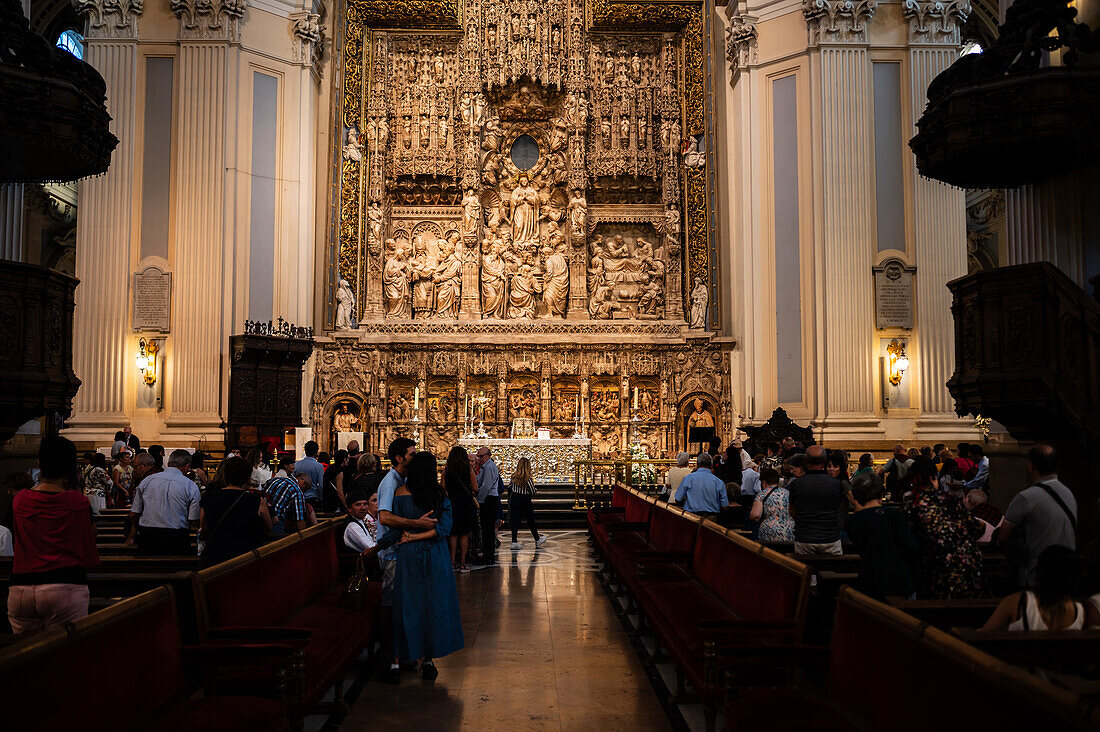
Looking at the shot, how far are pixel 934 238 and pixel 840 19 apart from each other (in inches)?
192

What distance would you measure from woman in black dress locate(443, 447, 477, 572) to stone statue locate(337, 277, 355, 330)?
12465 mm

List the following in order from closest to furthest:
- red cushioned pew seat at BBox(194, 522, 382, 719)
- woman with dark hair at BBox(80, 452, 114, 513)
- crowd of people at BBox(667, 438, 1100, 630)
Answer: crowd of people at BBox(667, 438, 1100, 630)
red cushioned pew seat at BBox(194, 522, 382, 719)
woman with dark hair at BBox(80, 452, 114, 513)

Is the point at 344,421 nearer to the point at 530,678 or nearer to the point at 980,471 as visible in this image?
the point at 980,471

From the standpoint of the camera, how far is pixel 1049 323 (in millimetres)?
8188

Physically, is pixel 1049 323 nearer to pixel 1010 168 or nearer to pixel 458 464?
pixel 1010 168

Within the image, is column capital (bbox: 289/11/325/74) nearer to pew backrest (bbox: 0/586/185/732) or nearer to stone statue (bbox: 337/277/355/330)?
stone statue (bbox: 337/277/355/330)

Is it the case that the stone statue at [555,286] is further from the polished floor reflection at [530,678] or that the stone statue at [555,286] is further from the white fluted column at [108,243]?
→ the polished floor reflection at [530,678]

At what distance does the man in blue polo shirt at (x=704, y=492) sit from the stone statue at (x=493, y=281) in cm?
Result: 1487

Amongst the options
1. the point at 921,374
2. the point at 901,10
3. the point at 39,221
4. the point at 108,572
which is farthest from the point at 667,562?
the point at 39,221

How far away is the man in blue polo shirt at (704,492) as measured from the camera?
1050cm

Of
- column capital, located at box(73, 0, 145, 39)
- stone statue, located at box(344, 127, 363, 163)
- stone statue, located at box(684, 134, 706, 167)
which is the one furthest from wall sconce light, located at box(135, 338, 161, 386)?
stone statue, located at box(684, 134, 706, 167)

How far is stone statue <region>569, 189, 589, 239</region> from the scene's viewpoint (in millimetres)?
25188

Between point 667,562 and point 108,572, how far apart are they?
4.62m

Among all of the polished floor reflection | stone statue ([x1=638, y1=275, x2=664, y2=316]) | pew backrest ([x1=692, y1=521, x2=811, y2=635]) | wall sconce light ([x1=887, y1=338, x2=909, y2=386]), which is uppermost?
stone statue ([x1=638, y1=275, x2=664, y2=316])
